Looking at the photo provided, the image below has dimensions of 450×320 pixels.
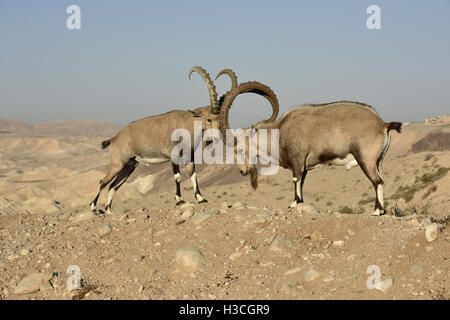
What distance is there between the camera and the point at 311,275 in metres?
7.58

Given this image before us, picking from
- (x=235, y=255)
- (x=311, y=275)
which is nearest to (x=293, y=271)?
(x=311, y=275)

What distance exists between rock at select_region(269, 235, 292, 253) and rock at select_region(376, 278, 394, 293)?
2143 millimetres

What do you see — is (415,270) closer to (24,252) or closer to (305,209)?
(305,209)

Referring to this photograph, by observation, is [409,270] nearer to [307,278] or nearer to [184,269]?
[307,278]

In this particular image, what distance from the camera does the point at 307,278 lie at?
754 centimetres

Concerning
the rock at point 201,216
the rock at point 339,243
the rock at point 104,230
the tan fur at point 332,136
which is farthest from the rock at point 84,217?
the rock at point 339,243

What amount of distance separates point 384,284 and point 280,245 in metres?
2.35

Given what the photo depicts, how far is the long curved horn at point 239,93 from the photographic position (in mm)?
12312

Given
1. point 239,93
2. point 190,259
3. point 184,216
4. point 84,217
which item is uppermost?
point 239,93

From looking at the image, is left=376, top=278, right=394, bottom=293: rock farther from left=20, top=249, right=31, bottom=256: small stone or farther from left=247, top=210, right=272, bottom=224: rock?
left=20, top=249, right=31, bottom=256: small stone

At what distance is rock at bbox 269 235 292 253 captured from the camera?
884cm

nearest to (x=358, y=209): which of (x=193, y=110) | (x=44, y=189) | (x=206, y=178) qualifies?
(x=193, y=110)

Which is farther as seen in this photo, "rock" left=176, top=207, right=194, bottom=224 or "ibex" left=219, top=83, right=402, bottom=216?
"rock" left=176, top=207, right=194, bottom=224

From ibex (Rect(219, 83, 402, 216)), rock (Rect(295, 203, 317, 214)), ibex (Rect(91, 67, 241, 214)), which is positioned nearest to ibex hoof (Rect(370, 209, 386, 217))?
ibex (Rect(219, 83, 402, 216))
